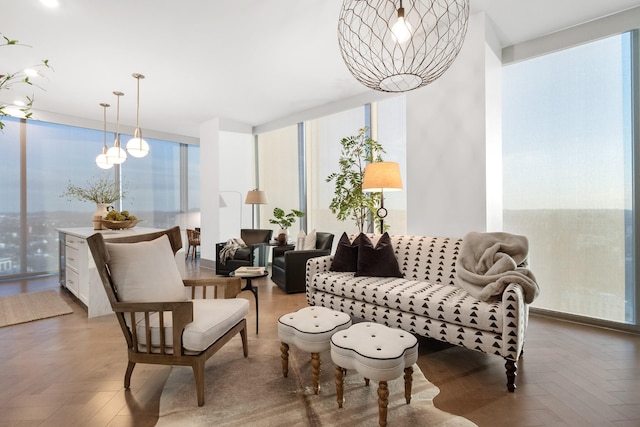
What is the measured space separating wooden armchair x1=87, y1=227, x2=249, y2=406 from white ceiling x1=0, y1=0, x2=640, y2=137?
2195 millimetres

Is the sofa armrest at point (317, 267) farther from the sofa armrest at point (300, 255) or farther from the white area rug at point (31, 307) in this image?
the white area rug at point (31, 307)

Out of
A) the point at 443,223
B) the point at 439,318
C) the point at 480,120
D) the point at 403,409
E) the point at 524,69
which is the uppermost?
the point at 524,69

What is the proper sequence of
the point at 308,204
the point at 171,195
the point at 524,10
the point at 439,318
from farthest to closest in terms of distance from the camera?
the point at 171,195
the point at 308,204
the point at 524,10
the point at 439,318

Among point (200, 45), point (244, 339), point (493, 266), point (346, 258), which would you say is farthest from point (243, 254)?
point (493, 266)

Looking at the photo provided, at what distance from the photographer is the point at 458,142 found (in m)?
3.43

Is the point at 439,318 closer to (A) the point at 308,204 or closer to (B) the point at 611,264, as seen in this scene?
(B) the point at 611,264

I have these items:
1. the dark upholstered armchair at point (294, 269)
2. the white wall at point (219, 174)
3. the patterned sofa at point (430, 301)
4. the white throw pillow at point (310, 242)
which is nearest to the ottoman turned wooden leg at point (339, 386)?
the patterned sofa at point (430, 301)

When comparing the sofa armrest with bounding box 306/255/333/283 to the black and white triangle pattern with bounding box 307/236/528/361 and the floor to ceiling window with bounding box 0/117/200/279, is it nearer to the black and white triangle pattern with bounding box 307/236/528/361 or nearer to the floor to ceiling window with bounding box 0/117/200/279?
the black and white triangle pattern with bounding box 307/236/528/361

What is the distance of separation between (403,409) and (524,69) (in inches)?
143

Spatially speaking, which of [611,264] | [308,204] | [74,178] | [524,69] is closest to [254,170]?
[308,204]

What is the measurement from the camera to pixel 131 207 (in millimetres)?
7035

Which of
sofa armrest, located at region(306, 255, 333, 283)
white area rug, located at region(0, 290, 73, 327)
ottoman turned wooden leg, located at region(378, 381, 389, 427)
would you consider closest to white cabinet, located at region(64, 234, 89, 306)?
white area rug, located at region(0, 290, 73, 327)

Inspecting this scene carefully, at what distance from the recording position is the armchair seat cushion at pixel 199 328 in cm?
197

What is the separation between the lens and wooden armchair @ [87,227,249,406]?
196 cm
